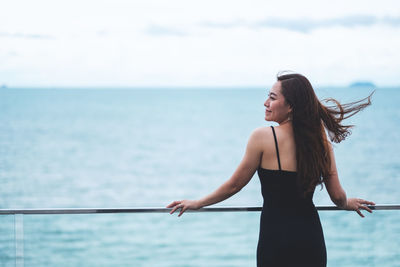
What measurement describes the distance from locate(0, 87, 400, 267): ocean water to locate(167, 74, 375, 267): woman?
2.18 ft

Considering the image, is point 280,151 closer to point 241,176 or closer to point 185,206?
point 241,176

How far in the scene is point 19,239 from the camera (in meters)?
2.65

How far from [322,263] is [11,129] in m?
54.0

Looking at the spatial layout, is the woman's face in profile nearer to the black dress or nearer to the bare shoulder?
the bare shoulder

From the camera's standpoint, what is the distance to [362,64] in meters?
52.9

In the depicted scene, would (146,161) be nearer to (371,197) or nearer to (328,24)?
(371,197)

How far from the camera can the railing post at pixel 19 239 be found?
2613 mm

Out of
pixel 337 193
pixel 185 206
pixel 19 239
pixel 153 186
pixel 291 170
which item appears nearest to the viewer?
pixel 291 170

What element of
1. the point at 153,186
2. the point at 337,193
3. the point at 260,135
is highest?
the point at 153,186

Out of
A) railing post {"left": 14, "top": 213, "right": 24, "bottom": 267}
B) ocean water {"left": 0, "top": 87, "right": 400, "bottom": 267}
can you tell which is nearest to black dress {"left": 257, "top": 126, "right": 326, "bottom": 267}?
ocean water {"left": 0, "top": 87, "right": 400, "bottom": 267}

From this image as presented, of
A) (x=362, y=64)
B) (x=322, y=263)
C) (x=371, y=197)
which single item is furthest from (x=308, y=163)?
(x=362, y=64)

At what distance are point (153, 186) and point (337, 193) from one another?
30027mm

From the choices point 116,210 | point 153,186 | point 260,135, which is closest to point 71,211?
point 116,210

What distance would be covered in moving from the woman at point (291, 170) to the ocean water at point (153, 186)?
2.18ft
